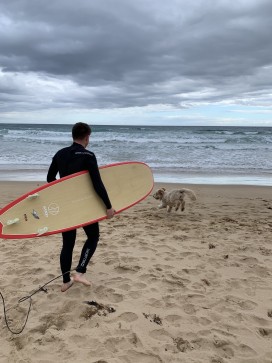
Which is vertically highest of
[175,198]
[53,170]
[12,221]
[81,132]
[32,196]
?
[81,132]

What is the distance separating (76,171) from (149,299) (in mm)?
1537

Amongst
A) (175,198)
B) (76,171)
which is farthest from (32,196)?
(175,198)

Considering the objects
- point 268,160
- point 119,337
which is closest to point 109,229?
A: point 119,337

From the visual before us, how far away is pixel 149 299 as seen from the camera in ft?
11.3

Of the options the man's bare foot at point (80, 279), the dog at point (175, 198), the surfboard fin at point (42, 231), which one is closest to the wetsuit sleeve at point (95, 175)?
the surfboard fin at point (42, 231)

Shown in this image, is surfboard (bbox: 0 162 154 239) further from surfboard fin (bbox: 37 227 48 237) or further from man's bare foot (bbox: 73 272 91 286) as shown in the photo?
man's bare foot (bbox: 73 272 91 286)

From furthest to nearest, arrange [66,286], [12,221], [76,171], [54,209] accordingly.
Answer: [54,209] < [66,286] < [12,221] < [76,171]

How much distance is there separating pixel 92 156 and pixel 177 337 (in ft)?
5.98

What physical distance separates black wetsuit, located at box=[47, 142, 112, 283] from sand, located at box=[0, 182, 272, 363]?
411 mm

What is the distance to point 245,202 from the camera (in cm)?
798

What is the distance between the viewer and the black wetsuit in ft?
10.6

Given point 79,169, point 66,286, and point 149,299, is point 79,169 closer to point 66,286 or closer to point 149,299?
point 66,286

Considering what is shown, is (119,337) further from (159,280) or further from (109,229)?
(109,229)

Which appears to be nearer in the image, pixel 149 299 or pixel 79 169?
pixel 79 169
